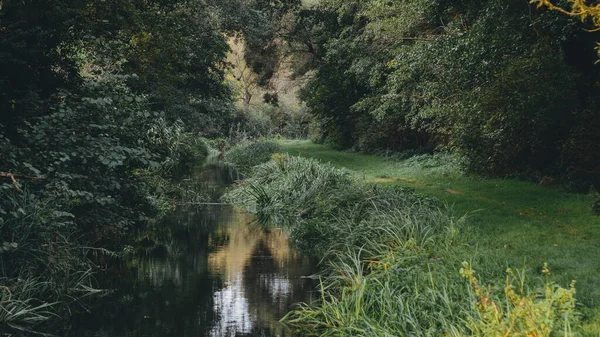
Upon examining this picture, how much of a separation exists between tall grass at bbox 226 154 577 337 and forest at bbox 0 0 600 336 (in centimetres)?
4

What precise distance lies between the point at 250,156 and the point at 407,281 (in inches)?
955

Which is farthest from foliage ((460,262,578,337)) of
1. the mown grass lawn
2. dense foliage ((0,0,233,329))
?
dense foliage ((0,0,233,329))

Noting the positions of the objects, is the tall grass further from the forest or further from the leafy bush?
the leafy bush

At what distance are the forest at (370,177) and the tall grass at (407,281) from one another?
1.7 inches

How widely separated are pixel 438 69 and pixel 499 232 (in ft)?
29.8

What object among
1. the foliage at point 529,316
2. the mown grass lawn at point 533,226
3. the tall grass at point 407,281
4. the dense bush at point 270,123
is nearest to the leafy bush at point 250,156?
the dense bush at point 270,123

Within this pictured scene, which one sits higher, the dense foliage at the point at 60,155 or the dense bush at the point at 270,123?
the dense bush at the point at 270,123

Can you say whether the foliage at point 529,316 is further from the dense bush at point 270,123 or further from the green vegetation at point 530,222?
the dense bush at point 270,123

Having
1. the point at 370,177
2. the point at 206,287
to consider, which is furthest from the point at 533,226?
the point at 370,177

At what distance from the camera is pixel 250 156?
31906 millimetres

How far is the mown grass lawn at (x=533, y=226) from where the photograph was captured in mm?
7534

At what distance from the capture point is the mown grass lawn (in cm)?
753

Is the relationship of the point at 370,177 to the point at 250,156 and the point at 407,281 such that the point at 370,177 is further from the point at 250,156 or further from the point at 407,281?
the point at 407,281

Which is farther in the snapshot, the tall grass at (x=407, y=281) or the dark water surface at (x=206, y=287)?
the dark water surface at (x=206, y=287)
